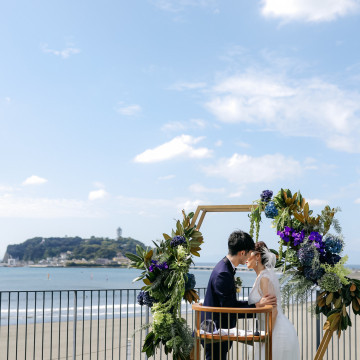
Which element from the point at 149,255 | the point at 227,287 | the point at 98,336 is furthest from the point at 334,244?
the point at 98,336

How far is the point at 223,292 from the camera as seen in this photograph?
429 centimetres

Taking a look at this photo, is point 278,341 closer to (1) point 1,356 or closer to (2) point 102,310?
(1) point 1,356

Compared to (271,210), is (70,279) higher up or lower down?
lower down

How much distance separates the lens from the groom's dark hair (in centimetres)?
441

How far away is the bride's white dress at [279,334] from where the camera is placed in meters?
4.31

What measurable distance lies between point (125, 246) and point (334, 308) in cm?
6074

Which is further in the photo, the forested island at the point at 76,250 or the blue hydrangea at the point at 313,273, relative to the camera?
the forested island at the point at 76,250

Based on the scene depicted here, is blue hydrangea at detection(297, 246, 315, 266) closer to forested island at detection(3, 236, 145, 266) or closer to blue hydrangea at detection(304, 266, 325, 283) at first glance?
blue hydrangea at detection(304, 266, 325, 283)

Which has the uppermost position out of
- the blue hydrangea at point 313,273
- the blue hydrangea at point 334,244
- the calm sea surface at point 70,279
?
the blue hydrangea at point 334,244

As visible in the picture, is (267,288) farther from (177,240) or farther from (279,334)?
(177,240)

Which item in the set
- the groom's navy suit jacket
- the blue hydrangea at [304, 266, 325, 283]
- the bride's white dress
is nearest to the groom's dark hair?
the groom's navy suit jacket

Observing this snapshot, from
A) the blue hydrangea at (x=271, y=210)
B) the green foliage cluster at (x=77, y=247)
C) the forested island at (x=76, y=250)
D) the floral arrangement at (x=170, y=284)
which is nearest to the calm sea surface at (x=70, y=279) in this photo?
the forested island at (x=76, y=250)

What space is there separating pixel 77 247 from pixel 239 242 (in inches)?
2497

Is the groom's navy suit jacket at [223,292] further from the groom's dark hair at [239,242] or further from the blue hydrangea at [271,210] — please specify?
the blue hydrangea at [271,210]
